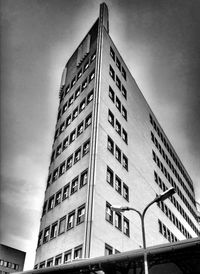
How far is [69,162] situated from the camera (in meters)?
32.0

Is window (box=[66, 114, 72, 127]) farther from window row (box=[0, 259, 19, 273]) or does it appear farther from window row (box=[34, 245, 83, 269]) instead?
window row (box=[0, 259, 19, 273])

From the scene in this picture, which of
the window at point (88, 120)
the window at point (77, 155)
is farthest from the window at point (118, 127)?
the window at point (77, 155)

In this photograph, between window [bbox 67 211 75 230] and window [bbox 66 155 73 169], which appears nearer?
window [bbox 67 211 75 230]

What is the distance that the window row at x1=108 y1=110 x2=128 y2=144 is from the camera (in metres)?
32.5

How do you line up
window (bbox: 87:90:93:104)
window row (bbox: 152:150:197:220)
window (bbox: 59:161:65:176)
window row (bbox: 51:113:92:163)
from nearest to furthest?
1. window row (bbox: 51:113:92:163)
2. window (bbox: 59:161:65:176)
3. window (bbox: 87:90:93:104)
4. window row (bbox: 152:150:197:220)

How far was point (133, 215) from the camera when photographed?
30.1 meters

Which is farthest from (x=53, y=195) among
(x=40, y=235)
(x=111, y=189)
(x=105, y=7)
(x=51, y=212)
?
(x=105, y=7)

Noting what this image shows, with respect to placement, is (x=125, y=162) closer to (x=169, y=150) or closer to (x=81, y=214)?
(x=81, y=214)

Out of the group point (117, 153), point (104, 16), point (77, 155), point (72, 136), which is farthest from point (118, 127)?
point (104, 16)

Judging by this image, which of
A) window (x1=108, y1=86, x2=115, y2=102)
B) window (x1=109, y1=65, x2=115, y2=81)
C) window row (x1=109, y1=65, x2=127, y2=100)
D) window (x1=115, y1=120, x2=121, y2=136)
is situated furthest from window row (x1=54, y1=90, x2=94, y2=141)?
window row (x1=109, y1=65, x2=127, y2=100)

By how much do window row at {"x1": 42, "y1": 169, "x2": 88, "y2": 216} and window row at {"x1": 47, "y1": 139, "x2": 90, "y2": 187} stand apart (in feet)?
7.18

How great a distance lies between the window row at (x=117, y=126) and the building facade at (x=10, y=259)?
55.7 meters

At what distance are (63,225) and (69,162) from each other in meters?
7.41

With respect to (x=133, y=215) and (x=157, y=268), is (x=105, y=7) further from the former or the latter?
(x=157, y=268)
